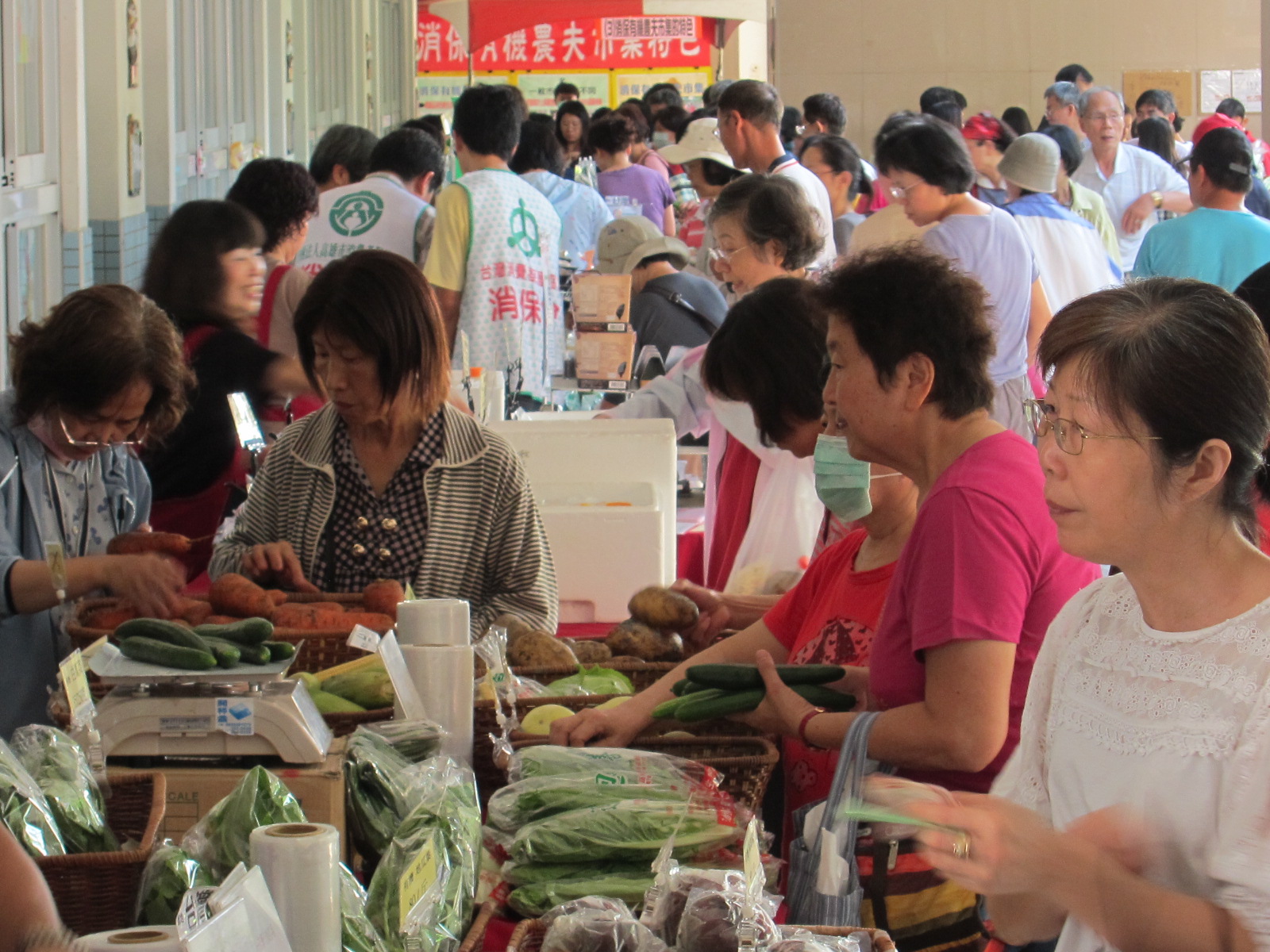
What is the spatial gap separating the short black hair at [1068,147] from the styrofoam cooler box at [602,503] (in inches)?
218

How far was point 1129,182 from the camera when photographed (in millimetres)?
9203

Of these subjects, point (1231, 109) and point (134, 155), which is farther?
point (1231, 109)

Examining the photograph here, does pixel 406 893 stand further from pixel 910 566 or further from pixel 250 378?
pixel 250 378

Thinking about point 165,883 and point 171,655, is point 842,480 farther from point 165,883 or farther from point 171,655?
point 165,883

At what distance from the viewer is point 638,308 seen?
535 centimetres

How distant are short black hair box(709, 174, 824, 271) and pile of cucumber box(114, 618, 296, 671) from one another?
2.71 metres

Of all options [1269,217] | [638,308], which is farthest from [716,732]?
[1269,217]

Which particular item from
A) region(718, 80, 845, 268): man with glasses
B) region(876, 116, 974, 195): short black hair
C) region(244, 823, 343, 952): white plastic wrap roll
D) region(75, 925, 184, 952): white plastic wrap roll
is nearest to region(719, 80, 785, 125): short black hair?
region(718, 80, 845, 268): man with glasses

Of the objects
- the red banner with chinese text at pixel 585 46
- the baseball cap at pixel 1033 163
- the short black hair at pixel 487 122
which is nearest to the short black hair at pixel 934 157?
the baseball cap at pixel 1033 163

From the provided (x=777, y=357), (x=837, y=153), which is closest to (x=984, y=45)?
(x=837, y=153)

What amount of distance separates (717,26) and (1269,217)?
845 cm

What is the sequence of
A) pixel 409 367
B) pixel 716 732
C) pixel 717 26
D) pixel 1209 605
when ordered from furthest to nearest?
pixel 717 26
pixel 409 367
pixel 716 732
pixel 1209 605

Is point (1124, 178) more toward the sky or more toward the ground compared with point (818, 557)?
more toward the sky

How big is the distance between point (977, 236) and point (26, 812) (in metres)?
4.06
